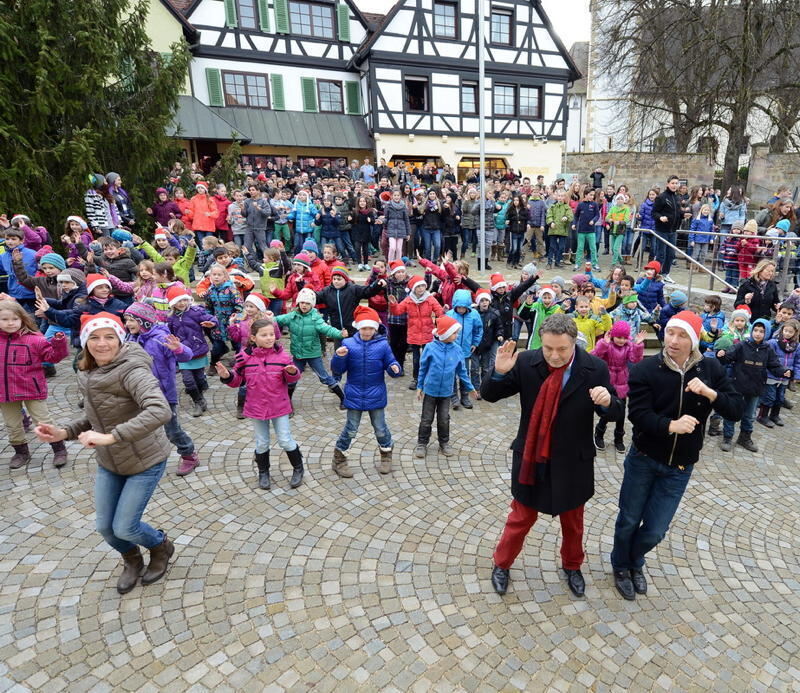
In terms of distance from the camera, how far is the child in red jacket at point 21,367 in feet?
17.3

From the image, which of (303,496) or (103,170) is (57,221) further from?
(303,496)

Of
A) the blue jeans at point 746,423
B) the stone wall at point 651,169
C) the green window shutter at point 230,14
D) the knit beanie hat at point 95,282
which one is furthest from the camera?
the stone wall at point 651,169

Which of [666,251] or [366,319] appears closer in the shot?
[366,319]

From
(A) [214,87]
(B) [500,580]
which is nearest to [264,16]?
(A) [214,87]

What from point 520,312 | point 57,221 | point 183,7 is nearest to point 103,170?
point 57,221

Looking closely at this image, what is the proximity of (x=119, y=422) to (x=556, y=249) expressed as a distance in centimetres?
1260

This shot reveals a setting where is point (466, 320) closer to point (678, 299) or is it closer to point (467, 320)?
point (467, 320)

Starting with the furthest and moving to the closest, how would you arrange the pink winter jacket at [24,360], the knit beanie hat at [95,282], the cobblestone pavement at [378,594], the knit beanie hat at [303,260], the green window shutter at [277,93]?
1. the green window shutter at [277,93]
2. the knit beanie hat at [303,260]
3. the knit beanie hat at [95,282]
4. the pink winter jacket at [24,360]
5. the cobblestone pavement at [378,594]

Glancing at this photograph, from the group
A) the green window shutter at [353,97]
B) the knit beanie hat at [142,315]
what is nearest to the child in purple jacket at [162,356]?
the knit beanie hat at [142,315]

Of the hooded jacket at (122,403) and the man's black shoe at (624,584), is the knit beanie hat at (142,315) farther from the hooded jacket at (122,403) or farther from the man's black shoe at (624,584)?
the man's black shoe at (624,584)

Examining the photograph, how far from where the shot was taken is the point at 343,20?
23625 mm

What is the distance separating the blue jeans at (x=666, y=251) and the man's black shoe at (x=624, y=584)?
416 inches

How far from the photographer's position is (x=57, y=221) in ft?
36.1

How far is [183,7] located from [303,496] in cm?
2399
